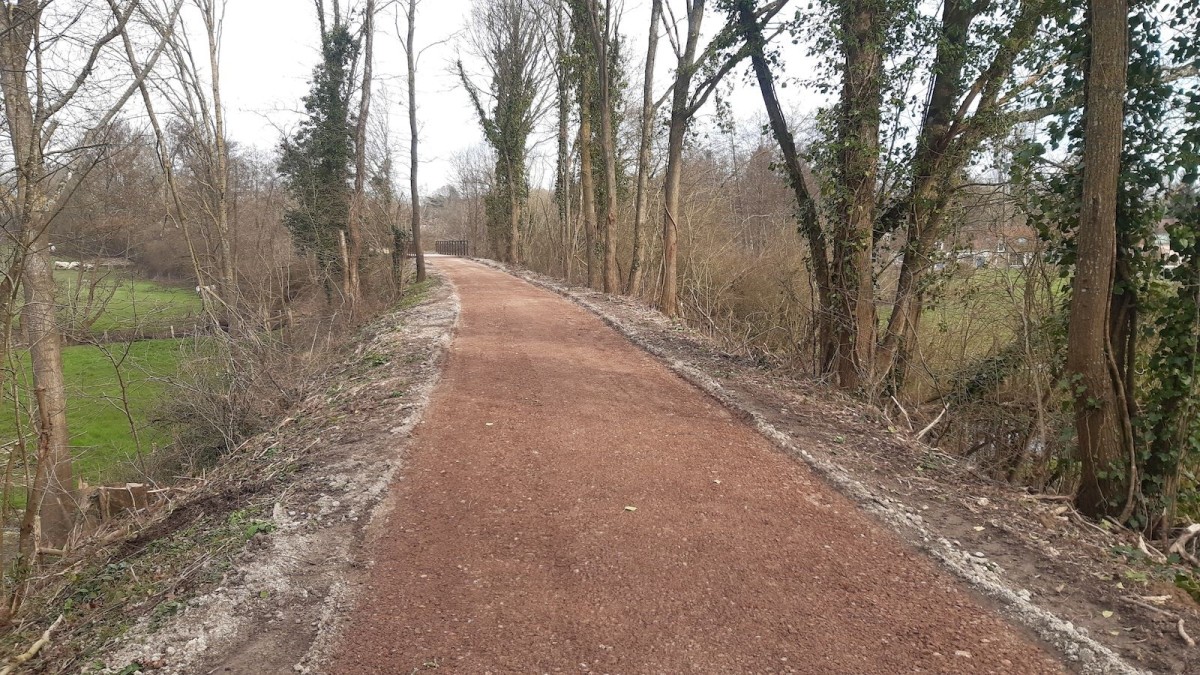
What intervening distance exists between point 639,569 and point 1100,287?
4.33 m

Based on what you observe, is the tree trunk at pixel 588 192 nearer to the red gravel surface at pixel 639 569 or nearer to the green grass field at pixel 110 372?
the green grass field at pixel 110 372

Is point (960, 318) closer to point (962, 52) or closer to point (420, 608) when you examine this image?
point (962, 52)

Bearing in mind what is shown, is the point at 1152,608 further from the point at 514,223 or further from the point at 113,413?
the point at 514,223

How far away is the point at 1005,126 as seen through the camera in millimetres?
8312

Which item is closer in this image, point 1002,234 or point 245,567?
point 245,567

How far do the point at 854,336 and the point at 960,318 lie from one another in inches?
120

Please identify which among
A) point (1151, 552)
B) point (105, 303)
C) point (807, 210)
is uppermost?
point (807, 210)

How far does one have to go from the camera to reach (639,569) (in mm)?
3727

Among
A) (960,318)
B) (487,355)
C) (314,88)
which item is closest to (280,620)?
(487,355)

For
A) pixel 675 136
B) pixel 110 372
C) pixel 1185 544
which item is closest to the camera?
pixel 1185 544

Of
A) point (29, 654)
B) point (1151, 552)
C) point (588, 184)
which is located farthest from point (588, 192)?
point (29, 654)

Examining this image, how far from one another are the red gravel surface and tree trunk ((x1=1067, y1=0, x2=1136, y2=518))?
2432 millimetres

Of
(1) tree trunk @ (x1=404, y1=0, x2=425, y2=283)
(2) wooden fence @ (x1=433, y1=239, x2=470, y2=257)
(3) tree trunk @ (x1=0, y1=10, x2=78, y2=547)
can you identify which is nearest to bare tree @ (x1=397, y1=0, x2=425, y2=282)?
(1) tree trunk @ (x1=404, y1=0, x2=425, y2=283)

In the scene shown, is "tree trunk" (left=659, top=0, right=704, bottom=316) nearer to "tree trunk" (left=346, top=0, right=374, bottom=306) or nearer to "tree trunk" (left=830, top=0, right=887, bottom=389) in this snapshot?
"tree trunk" (left=830, top=0, right=887, bottom=389)
